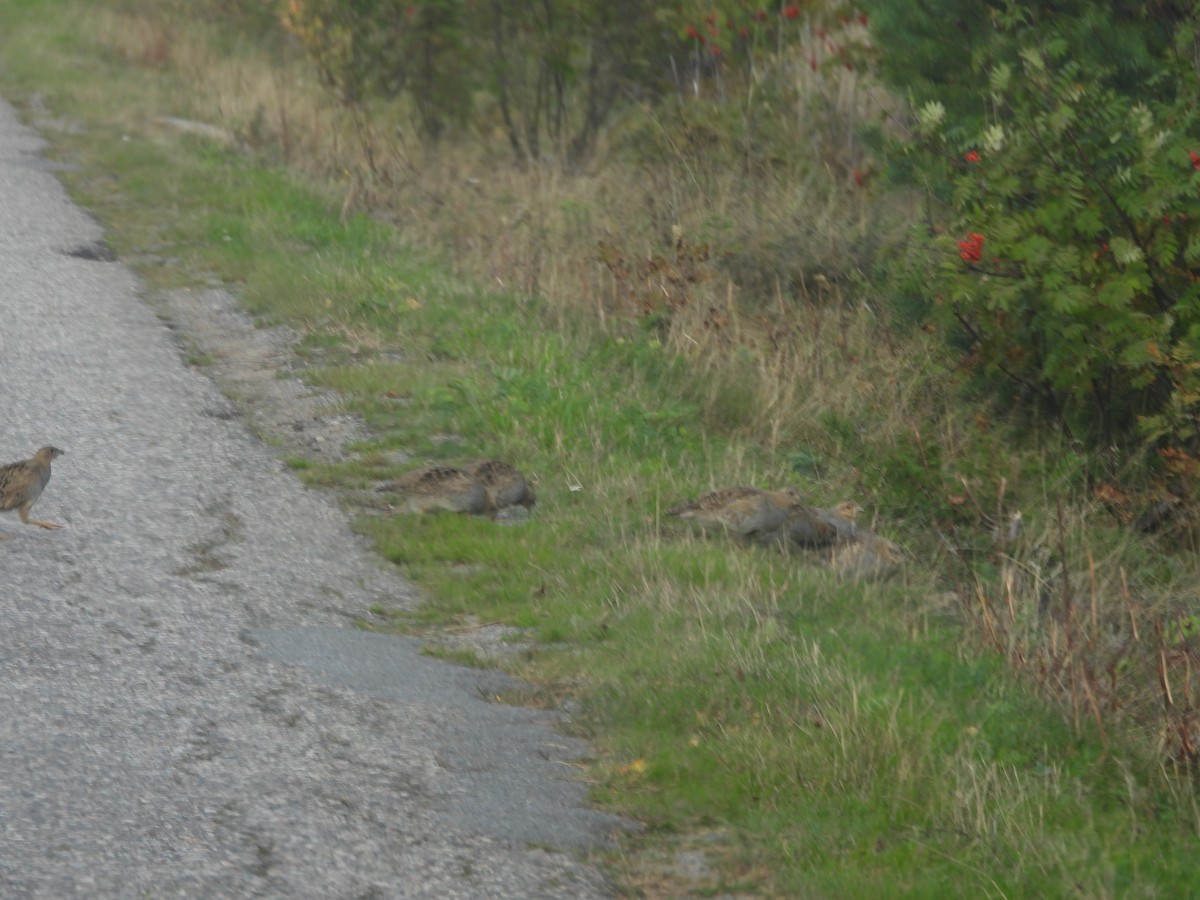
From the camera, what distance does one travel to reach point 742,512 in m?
7.55

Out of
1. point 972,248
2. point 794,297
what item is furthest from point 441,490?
point 794,297

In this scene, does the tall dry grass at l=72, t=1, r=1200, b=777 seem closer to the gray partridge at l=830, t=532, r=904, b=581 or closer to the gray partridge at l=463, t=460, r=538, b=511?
the gray partridge at l=830, t=532, r=904, b=581

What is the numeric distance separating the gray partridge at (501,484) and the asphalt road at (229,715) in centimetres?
68

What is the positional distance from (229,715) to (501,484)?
2.71 m

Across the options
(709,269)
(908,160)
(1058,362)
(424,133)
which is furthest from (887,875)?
(424,133)

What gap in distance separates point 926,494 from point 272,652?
417cm

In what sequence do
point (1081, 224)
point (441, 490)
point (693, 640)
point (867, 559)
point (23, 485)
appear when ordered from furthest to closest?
1. point (1081, 224)
2. point (441, 490)
3. point (867, 559)
4. point (23, 485)
5. point (693, 640)

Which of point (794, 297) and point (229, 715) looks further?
point (794, 297)

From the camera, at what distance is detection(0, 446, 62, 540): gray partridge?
6.86m

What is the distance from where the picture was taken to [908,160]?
10.6m

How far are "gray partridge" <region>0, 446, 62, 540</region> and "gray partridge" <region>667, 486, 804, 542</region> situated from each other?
2.72 meters

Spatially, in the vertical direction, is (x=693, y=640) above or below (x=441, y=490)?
above

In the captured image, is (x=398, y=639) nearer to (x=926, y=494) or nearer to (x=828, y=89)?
(x=926, y=494)

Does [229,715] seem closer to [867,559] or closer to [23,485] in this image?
[23,485]
